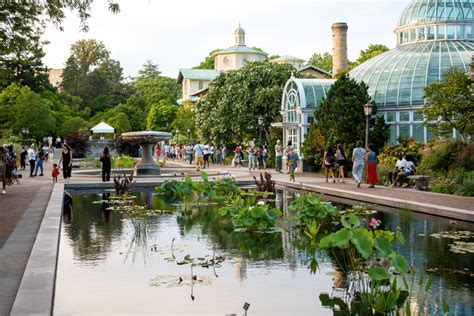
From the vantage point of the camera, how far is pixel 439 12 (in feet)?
123

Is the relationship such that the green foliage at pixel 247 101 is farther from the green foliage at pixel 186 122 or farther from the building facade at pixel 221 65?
the building facade at pixel 221 65

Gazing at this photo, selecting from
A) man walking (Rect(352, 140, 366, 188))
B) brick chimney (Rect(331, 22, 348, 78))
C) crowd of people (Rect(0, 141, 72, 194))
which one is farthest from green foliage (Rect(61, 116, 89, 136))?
man walking (Rect(352, 140, 366, 188))

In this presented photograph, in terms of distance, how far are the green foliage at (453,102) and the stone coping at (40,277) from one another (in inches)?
715

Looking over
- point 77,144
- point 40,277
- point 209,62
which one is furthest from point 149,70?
point 40,277

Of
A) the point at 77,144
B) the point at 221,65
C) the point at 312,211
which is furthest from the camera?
the point at 221,65

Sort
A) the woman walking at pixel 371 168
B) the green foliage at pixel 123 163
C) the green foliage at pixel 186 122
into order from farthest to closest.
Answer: the green foliage at pixel 186 122
the green foliage at pixel 123 163
the woman walking at pixel 371 168

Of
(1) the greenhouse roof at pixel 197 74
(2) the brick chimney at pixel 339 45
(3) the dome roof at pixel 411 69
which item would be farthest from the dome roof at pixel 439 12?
(1) the greenhouse roof at pixel 197 74

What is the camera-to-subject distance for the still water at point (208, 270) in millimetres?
7176

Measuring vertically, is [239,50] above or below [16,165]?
above

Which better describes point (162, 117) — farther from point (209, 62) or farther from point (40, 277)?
point (40, 277)

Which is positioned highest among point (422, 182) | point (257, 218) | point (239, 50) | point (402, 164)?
point (239, 50)

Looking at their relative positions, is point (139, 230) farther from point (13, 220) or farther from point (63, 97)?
point (63, 97)

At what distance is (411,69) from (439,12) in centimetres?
593

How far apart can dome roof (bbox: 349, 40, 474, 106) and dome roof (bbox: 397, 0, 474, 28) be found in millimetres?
1517
